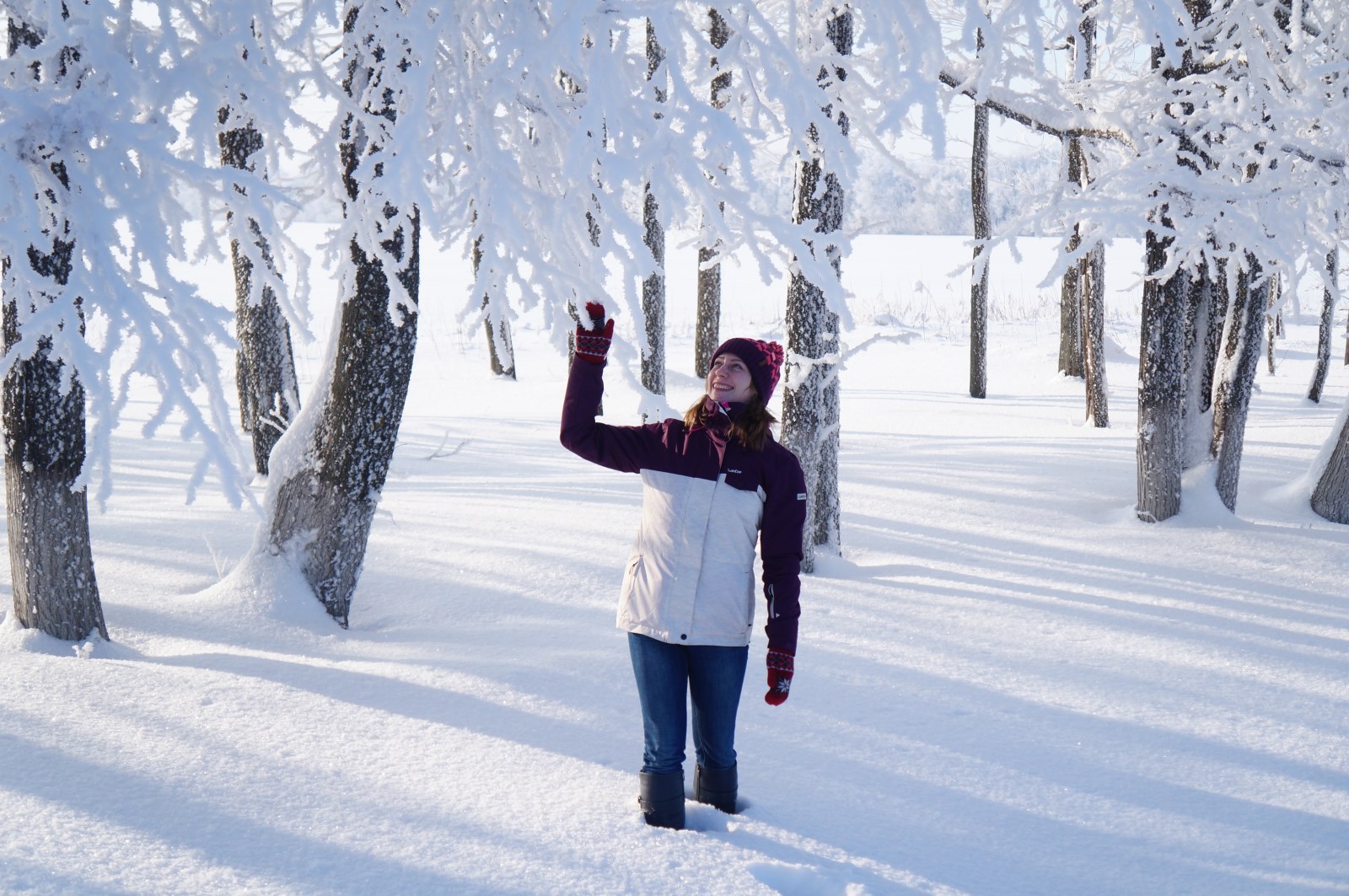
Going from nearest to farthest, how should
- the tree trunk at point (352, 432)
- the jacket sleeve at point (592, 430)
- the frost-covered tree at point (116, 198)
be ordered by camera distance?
the frost-covered tree at point (116, 198)
the jacket sleeve at point (592, 430)
the tree trunk at point (352, 432)

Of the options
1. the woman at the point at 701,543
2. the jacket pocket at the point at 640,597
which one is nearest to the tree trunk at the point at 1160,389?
the woman at the point at 701,543

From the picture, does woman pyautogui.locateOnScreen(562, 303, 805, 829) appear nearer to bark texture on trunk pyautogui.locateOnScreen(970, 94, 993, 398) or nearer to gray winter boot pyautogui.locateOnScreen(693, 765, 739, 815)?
gray winter boot pyautogui.locateOnScreen(693, 765, 739, 815)

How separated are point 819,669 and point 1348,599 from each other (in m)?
3.84

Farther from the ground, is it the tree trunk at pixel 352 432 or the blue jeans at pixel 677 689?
the tree trunk at pixel 352 432

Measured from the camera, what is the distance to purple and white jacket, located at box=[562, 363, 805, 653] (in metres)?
3.25

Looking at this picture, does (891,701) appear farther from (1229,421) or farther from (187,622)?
(1229,421)

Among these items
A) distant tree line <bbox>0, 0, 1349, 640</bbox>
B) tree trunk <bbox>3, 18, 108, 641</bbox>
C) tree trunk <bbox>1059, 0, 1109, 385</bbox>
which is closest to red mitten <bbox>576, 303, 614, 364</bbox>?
distant tree line <bbox>0, 0, 1349, 640</bbox>

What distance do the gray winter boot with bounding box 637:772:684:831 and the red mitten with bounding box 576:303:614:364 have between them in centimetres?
139

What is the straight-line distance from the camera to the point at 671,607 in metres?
3.25

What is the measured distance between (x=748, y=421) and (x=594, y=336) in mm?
582

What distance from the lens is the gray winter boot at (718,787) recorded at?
3.47m

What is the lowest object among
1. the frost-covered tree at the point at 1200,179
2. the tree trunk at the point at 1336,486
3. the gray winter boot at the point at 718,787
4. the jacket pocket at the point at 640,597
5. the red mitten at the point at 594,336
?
the gray winter boot at the point at 718,787

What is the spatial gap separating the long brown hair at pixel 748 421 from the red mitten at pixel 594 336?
0.37m

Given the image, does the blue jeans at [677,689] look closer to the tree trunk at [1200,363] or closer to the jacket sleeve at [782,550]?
the jacket sleeve at [782,550]
